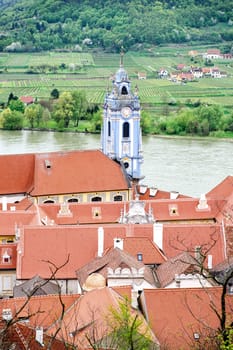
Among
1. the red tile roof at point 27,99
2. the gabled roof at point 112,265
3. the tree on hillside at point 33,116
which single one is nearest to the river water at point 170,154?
the tree on hillside at point 33,116

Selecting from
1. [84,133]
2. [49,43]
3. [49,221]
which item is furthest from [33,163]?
[49,43]

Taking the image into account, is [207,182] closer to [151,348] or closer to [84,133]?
[84,133]

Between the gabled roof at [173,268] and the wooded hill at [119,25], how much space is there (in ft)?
188

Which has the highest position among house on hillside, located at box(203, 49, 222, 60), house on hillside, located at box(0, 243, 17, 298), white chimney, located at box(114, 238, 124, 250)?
white chimney, located at box(114, 238, 124, 250)

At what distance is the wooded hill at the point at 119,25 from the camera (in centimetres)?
7269

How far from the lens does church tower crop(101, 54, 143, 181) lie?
2411 cm

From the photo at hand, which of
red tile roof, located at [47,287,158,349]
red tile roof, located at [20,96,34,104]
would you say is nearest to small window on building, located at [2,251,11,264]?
red tile roof, located at [47,287,158,349]

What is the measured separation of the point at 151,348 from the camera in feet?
35.0

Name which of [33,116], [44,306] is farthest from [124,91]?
[33,116]

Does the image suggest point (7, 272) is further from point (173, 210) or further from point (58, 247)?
point (173, 210)

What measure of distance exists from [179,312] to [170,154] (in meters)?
22.1

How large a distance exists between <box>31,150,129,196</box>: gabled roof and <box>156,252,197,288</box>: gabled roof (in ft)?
24.2

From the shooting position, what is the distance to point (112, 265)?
45.8 feet

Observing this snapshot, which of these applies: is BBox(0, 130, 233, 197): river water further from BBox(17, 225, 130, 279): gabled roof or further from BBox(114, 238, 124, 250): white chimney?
BBox(114, 238, 124, 250): white chimney
